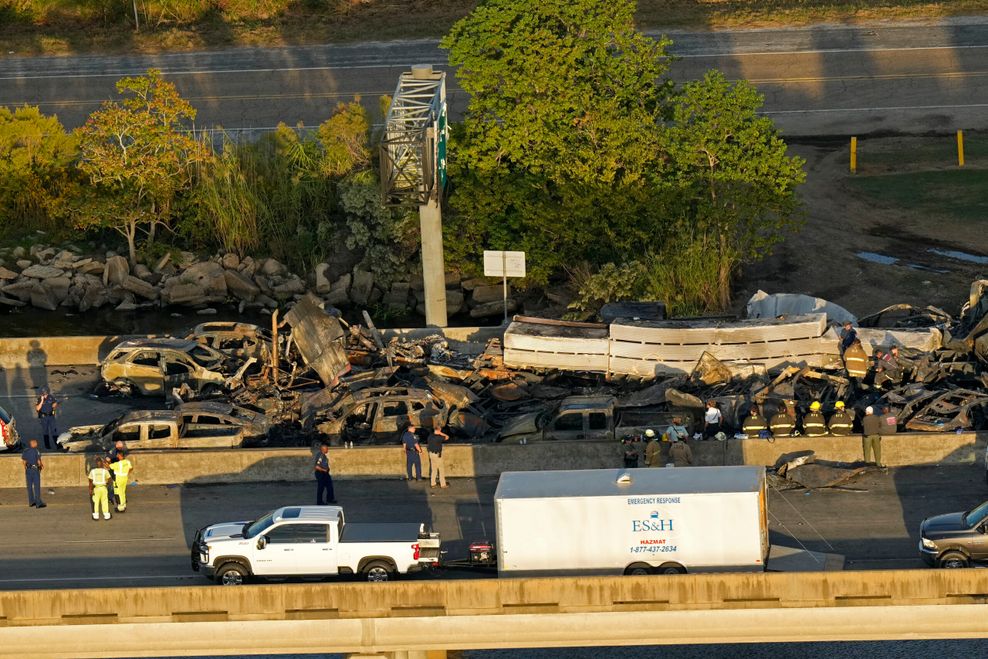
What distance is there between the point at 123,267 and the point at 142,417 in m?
20.8

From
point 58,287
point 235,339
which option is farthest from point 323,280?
point 235,339

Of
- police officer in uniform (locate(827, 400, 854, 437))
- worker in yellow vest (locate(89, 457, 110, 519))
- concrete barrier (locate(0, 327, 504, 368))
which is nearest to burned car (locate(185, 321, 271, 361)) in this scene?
concrete barrier (locate(0, 327, 504, 368))

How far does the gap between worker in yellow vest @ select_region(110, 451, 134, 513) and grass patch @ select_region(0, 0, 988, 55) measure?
40.1m

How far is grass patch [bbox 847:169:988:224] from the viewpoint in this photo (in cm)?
5584

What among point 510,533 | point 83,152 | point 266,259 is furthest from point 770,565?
point 83,152

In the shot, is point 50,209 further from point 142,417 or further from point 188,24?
point 142,417

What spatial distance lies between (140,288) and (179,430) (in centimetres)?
2000

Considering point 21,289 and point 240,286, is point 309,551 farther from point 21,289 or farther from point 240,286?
point 21,289

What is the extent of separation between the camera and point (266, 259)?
57562mm

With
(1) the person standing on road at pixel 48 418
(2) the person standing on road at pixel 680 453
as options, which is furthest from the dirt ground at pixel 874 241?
(1) the person standing on road at pixel 48 418

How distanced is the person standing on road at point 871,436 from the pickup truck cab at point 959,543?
4.99 meters

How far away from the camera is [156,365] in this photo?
42938 millimetres

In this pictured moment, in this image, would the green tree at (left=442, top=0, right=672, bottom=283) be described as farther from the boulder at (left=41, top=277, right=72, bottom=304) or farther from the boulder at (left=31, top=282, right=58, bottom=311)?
the boulder at (left=31, top=282, right=58, bottom=311)

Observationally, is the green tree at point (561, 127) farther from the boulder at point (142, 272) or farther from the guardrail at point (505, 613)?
the guardrail at point (505, 613)
